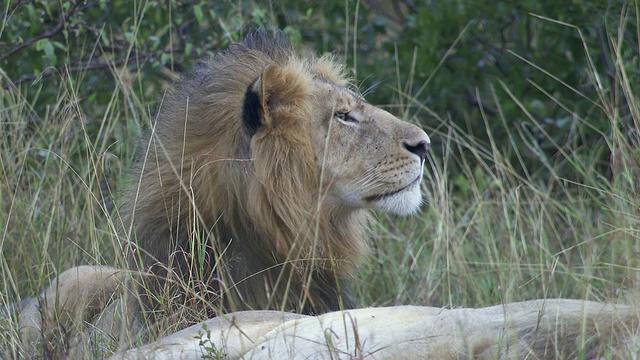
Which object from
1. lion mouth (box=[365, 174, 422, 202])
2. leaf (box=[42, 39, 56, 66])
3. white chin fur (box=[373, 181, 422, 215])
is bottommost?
white chin fur (box=[373, 181, 422, 215])

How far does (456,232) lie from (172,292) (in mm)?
1853

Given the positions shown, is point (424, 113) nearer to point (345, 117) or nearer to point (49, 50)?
point (345, 117)

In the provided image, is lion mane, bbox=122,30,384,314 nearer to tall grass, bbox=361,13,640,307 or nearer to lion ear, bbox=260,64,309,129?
lion ear, bbox=260,64,309,129

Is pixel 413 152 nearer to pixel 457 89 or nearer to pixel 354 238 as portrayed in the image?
pixel 354 238

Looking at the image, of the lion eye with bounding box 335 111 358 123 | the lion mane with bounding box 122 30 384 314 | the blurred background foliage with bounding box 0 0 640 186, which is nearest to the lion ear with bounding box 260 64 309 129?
the lion mane with bounding box 122 30 384 314

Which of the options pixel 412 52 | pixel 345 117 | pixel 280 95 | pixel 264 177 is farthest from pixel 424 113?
pixel 264 177

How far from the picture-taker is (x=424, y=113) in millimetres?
5977

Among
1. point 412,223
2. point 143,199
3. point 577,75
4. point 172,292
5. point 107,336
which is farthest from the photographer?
point 577,75

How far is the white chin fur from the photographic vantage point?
3457 millimetres

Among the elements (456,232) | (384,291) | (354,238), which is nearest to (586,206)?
(456,232)

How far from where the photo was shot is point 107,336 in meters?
2.92

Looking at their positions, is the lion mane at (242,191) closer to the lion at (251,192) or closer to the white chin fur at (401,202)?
the lion at (251,192)

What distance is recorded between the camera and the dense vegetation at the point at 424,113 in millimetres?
4090

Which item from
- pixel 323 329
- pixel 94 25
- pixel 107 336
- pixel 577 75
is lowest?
pixel 577 75
